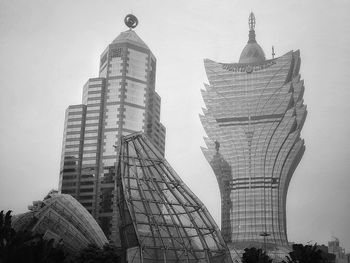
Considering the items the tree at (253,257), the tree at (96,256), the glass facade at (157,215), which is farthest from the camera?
the tree at (96,256)

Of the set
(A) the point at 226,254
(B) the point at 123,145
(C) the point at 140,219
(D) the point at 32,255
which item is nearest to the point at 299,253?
(A) the point at 226,254

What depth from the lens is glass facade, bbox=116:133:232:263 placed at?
85.6 m

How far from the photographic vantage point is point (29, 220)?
115438mm

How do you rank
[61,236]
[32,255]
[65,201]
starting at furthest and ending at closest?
[65,201] → [61,236] → [32,255]

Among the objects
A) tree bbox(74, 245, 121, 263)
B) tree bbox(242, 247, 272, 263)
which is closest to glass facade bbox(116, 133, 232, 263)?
tree bbox(242, 247, 272, 263)

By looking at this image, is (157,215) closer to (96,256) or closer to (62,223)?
(96,256)

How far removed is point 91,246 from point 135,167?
23.2 m

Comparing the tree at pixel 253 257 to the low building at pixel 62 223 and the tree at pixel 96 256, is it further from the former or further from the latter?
the low building at pixel 62 223

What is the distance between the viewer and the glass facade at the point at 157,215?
8562 centimetres

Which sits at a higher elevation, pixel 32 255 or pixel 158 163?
pixel 158 163

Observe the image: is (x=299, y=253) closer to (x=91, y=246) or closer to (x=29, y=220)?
(x=91, y=246)

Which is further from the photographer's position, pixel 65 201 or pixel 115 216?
pixel 115 216

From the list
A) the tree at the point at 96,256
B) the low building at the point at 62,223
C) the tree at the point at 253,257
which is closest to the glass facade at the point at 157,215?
the tree at the point at 253,257

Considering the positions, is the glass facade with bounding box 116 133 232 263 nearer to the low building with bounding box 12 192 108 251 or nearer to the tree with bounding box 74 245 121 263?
the tree with bounding box 74 245 121 263
